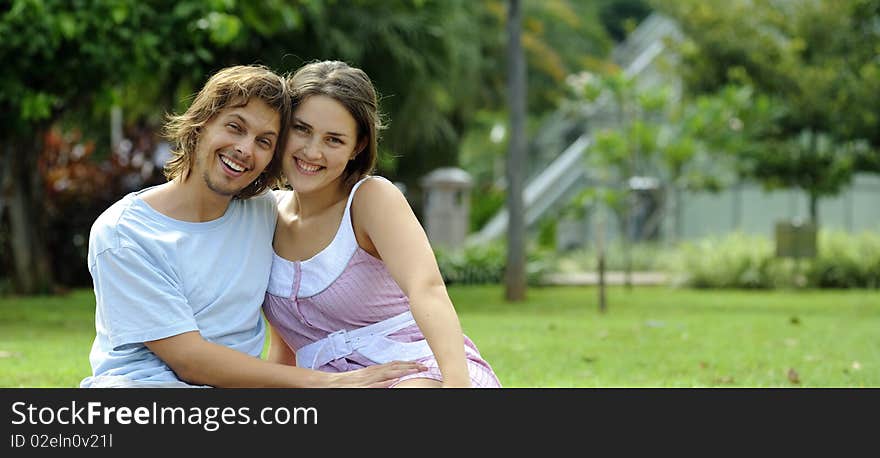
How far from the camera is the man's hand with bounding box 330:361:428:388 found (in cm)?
347

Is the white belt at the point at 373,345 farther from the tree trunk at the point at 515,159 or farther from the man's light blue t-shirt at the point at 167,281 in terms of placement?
the tree trunk at the point at 515,159

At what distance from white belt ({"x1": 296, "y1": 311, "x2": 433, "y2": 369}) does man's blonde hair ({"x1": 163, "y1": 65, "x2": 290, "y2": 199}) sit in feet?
1.65

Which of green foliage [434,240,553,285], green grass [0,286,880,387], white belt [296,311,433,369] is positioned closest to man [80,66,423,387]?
white belt [296,311,433,369]

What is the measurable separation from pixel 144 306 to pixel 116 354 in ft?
0.66

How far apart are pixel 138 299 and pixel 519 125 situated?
11.9 m

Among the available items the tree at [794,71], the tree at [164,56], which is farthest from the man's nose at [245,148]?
the tree at [794,71]

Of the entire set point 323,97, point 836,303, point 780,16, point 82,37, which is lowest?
point 836,303

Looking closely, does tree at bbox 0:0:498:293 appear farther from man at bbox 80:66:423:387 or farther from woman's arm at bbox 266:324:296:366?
man at bbox 80:66:423:387

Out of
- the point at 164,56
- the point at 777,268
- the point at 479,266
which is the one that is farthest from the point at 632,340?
the point at 777,268

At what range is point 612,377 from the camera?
7461 mm
